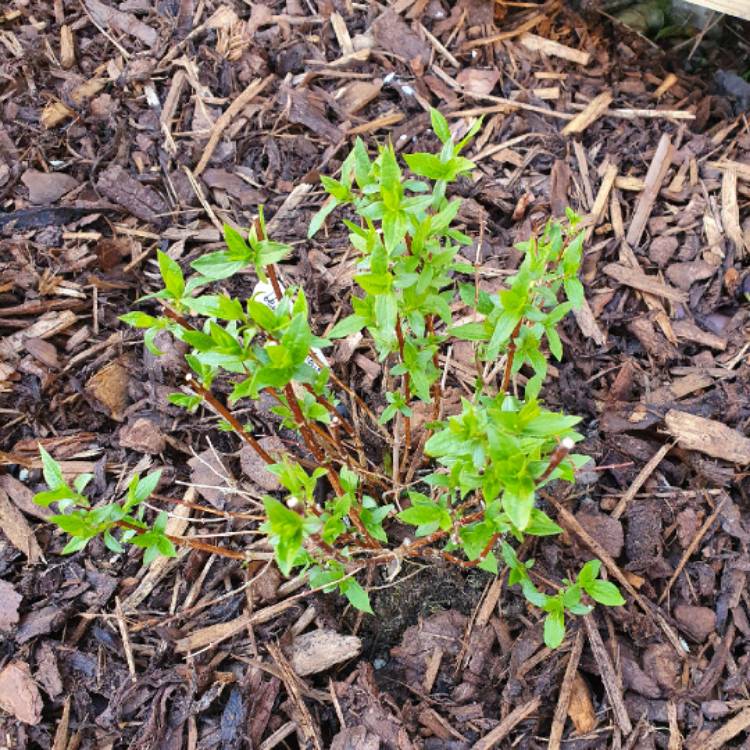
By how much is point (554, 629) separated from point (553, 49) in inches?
116

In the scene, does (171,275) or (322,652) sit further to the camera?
(322,652)

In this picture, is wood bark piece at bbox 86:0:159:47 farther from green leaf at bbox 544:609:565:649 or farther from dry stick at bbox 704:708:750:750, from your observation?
dry stick at bbox 704:708:750:750

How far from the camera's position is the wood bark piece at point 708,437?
2787 mm

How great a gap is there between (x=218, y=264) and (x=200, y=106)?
2.07 meters

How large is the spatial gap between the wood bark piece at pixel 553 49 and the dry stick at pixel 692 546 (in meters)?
2.33

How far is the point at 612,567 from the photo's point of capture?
2.62 m

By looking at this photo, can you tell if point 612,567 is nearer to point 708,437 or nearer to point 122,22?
point 708,437

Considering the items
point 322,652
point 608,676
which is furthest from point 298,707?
point 608,676

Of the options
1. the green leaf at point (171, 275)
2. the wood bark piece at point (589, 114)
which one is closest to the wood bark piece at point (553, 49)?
the wood bark piece at point (589, 114)

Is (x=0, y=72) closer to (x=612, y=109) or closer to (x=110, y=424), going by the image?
(x=110, y=424)

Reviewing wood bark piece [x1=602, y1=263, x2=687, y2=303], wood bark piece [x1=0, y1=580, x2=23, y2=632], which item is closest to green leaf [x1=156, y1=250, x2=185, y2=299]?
wood bark piece [x1=0, y1=580, x2=23, y2=632]

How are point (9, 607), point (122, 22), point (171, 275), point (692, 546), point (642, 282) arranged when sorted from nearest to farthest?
point (171, 275) < point (9, 607) < point (692, 546) < point (642, 282) < point (122, 22)

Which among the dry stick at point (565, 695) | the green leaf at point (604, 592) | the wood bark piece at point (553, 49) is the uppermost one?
the wood bark piece at point (553, 49)

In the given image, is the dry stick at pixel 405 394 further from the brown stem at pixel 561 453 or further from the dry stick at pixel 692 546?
the dry stick at pixel 692 546
